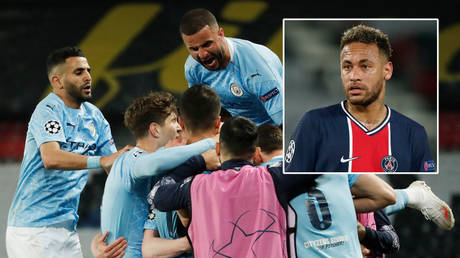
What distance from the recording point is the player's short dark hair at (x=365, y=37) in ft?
6.70

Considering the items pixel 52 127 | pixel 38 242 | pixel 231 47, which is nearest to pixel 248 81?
pixel 231 47

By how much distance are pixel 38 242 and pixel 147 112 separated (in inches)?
44.8

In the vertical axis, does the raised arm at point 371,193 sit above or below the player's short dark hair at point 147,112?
below

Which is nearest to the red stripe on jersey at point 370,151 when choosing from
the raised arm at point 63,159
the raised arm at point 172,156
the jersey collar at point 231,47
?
the raised arm at point 172,156

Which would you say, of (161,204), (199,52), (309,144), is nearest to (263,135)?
(309,144)

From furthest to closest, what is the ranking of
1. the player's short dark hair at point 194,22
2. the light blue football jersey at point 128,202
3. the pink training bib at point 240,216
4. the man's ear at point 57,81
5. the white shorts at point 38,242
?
the man's ear at point 57,81 < the white shorts at point 38,242 < the player's short dark hair at point 194,22 < the light blue football jersey at point 128,202 < the pink training bib at point 240,216

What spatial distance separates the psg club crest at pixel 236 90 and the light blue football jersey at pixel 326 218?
3.72 ft

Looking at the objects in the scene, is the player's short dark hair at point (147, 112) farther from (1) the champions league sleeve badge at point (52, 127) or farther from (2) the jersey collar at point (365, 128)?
(2) the jersey collar at point (365, 128)

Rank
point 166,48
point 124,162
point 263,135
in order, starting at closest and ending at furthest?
point 263,135 → point 124,162 → point 166,48

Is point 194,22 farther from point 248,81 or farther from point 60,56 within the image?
point 60,56

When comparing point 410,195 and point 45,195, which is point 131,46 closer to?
point 45,195

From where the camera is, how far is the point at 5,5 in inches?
220

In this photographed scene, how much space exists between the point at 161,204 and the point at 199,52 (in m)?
1.05

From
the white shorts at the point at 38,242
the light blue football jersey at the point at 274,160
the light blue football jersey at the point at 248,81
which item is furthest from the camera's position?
the white shorts at the point at 38,242
